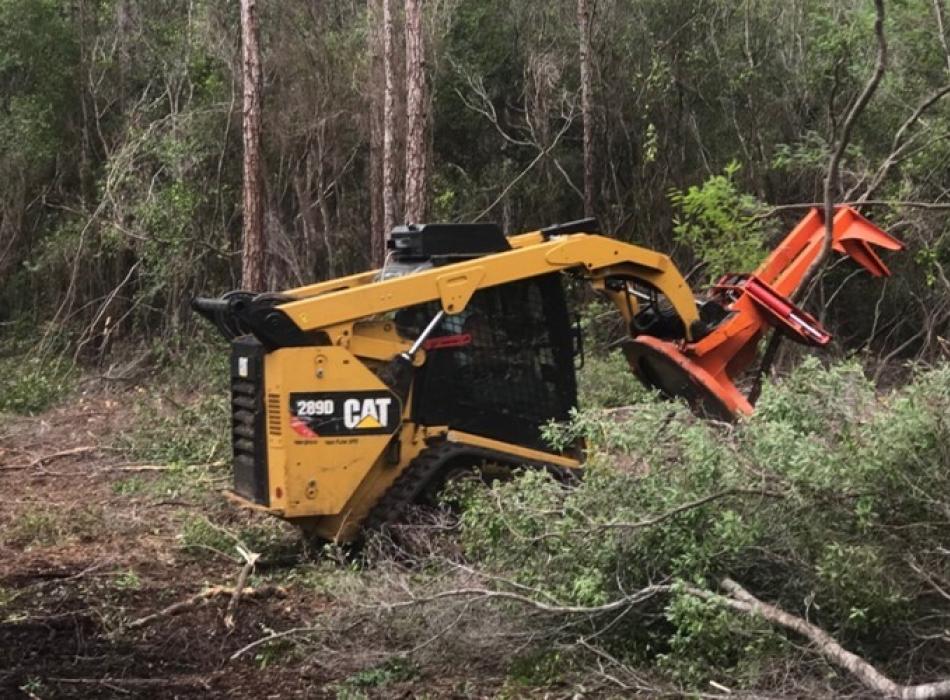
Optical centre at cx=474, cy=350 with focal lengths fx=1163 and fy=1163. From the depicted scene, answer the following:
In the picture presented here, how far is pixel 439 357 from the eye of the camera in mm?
7340

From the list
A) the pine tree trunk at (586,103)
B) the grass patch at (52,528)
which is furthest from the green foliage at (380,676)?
the pine tree trunk at (586,103)

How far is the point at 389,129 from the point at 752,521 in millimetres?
11031

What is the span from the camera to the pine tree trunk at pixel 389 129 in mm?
15148

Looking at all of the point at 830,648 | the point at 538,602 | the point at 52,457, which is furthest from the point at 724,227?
the point at 52,457

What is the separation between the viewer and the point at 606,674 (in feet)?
16.2

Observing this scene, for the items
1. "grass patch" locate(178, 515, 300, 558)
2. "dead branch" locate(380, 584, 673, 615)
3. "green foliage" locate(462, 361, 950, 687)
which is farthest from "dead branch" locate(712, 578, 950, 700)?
"grass patch" locate(178, 515, 300, 558)

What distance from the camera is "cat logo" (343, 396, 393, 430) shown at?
698 centimetres

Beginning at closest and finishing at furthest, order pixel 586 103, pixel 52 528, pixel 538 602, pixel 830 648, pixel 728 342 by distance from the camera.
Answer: pixel 830 648 < pixel 538 602 < pixel 728 342 < pixel 52 528 < pixel 586 103

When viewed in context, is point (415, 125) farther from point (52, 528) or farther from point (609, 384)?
point (52, 528)

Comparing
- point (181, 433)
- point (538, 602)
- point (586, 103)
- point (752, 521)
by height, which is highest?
point (586, 103)

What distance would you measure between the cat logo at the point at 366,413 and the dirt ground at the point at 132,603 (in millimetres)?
1038

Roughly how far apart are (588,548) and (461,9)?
13.3m

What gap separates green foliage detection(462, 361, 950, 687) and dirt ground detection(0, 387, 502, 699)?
838mm

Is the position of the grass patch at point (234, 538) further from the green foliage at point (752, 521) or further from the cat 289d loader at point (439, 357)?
the green foliage at point (752, 521)
